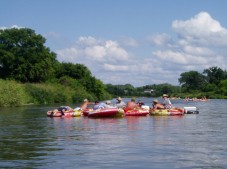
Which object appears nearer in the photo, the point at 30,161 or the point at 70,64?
the point at 30,161

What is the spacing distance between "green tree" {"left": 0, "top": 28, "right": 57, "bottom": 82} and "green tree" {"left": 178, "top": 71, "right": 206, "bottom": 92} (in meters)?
89.2

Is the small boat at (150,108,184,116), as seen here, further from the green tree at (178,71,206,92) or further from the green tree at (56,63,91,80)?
the green tree at (178,71,206,92)

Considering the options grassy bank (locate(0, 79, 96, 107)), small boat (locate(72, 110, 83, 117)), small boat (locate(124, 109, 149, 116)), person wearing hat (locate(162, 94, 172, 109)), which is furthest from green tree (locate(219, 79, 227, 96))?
small boat (locate(72, 110, 83, 117))

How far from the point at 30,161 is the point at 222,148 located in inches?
263

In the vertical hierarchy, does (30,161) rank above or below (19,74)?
below

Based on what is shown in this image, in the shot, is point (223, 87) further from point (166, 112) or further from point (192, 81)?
point (166, 112)

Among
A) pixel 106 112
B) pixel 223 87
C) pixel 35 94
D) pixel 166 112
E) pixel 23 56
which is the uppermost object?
pixel 23 56

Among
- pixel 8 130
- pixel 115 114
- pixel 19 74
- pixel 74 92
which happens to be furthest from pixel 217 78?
pixel 8 130

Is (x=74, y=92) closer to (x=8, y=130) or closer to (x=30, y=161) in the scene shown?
(x=8, y=130)

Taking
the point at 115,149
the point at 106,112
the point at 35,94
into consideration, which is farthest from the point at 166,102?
the point at 35,94

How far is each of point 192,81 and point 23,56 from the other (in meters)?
98.2

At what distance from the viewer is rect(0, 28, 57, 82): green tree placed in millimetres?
85375

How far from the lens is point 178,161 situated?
14086 millimetres

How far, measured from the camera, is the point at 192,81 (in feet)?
569
